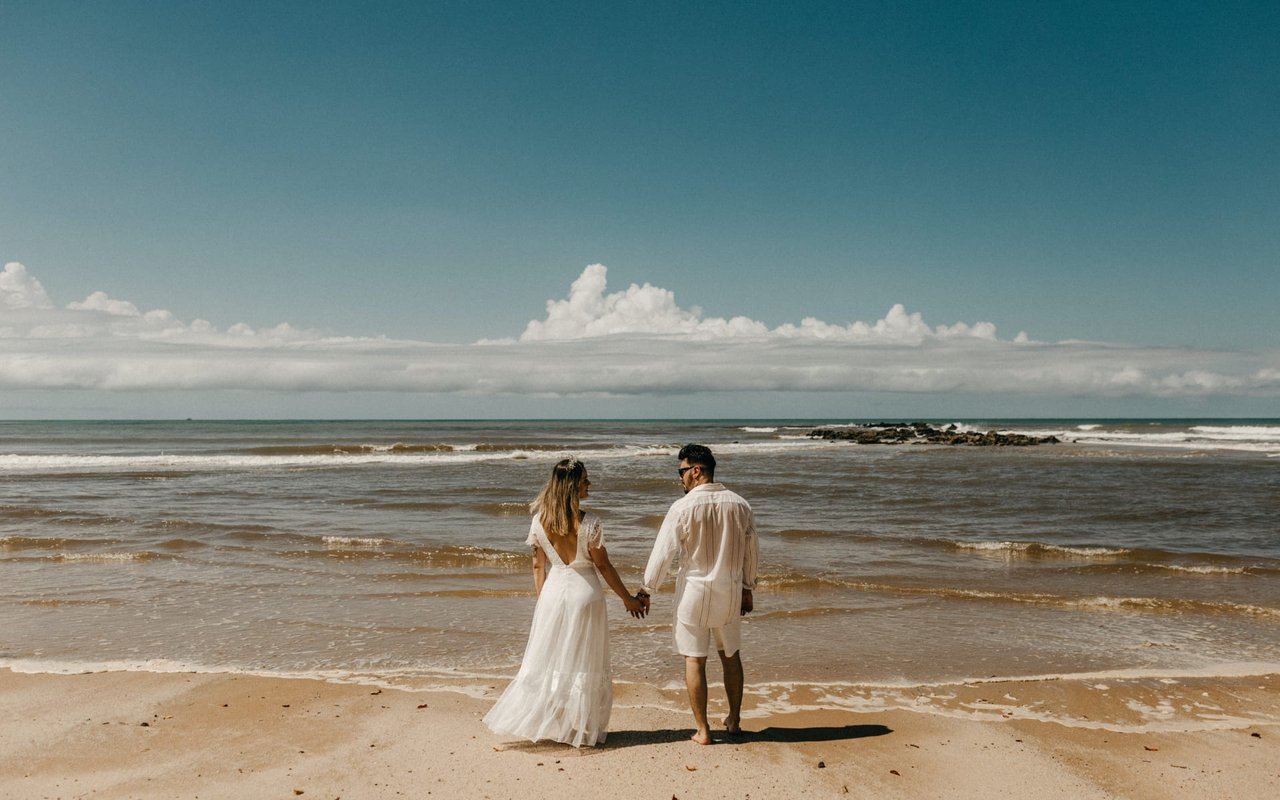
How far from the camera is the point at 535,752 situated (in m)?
5.00

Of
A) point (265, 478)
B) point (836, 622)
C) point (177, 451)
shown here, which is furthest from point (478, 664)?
point (177, 451)

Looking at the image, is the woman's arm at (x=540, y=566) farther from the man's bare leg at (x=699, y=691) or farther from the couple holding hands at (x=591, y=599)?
the man's bare leg at (x=699, y=691)

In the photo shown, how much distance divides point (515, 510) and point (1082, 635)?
12.5 metres

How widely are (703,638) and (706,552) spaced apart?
0.56 m

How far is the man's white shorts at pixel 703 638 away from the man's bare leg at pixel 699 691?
52mm

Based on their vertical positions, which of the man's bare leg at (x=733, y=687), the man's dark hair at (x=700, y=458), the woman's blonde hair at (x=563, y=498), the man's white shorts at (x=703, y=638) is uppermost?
the man's dark hair at (x=700, y=458)

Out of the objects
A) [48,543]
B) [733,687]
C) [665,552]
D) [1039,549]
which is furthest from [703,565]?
[48,543]

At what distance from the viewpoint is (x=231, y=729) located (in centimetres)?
552

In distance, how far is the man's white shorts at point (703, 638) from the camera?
200 inches

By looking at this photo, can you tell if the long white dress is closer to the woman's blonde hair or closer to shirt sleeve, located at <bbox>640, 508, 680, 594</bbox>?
the woman's blonde hair

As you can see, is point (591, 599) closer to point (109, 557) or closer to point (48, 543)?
point (109, 557)

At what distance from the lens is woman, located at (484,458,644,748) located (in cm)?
491

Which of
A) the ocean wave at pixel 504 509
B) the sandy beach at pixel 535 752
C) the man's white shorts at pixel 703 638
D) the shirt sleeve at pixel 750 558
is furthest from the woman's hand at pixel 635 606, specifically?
the ocean wave at pixel 504 509

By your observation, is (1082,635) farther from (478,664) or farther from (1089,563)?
(478,664)
